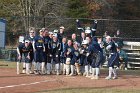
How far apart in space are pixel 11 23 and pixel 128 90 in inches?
746

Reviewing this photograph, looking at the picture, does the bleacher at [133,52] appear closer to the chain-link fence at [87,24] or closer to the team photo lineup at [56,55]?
the chain-link fence at [87,24]

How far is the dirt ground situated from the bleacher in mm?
9385

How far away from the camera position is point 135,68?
29047mm

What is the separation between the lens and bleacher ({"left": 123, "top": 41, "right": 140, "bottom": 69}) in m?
29.3

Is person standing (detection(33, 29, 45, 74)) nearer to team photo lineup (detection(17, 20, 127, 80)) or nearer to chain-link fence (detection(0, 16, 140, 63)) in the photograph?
team photo lineup (detection(17, 20, 127, 80))

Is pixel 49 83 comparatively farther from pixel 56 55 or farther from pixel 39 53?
pixel 56 55

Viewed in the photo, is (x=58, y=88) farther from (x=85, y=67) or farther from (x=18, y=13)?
(x=18, y=13)

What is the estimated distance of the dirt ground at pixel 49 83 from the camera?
15962mm

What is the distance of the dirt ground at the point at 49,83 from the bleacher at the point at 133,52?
9.38 m

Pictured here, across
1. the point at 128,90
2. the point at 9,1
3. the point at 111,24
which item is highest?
the point at 9,1

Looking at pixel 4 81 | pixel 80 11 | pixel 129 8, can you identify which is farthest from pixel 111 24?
pixel 129 8

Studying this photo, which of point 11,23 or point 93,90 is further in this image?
point 11,23

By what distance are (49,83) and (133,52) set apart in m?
13.6

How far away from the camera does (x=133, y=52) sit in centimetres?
3006
